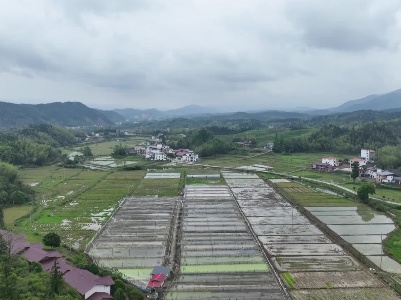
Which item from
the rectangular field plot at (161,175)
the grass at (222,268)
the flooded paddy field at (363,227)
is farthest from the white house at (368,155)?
the grass at (222,268)

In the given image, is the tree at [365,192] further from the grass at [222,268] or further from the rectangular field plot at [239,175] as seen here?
the grass at [222,268]

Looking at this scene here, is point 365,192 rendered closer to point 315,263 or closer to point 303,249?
point 303,249

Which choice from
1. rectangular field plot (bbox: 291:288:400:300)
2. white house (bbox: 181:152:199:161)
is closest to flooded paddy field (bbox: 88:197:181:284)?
rectangular field plot (bbox: 291:288:400:300)

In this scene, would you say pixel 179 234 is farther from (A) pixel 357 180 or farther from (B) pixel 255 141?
(B) pixel 255 141

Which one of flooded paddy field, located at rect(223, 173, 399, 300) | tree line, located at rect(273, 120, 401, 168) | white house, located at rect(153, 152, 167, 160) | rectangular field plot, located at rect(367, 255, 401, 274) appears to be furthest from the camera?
tree line, located at rect(273, 120, 401, 168)

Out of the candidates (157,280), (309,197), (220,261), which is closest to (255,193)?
(309,197)

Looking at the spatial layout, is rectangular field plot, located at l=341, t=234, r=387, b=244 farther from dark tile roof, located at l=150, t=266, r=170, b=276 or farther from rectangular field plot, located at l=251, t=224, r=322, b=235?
dark tile roof, located at l=150, t=266, r=170, b=276
